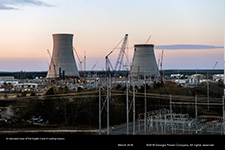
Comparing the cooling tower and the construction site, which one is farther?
the cooling tower

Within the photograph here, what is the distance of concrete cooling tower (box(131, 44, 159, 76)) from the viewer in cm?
1197

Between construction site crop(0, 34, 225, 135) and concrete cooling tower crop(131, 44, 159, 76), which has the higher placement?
concrete cooling tower crop(131, 44, 159, 76)

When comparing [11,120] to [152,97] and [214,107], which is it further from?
[214,107]

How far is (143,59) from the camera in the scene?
12.1m

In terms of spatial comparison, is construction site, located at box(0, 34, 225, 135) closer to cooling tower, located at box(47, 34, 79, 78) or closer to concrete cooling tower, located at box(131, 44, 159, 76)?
concrete cooling tower, located at box(131, 44, 159, 76)

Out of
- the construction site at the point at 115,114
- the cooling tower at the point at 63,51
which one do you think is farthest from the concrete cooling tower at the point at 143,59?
the construction site at the point at 115,114

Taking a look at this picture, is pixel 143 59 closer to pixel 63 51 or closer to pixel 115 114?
pixel 63 51

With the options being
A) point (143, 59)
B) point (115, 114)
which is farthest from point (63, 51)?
point (115, 114)

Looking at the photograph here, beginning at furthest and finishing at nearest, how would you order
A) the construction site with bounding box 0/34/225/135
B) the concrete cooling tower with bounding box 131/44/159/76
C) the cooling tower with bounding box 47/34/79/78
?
the concrete cooling tower with bounding box 131/44/159/76 < the cooling tower with bounding box 47/34/79/78 < the construction site with bounding box 0/34/225/135

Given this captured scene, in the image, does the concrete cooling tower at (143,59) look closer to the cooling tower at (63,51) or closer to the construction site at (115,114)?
the cooling tower at (63,51)

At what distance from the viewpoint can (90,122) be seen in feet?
20.6

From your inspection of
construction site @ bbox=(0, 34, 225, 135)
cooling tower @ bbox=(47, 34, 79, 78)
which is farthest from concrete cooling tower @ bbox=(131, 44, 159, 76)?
construction site @ bbox=(0, 34, 225, 135)

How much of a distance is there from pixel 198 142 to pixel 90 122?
3.91 meters

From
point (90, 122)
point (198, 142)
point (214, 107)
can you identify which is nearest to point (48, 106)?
point (90, 122)
